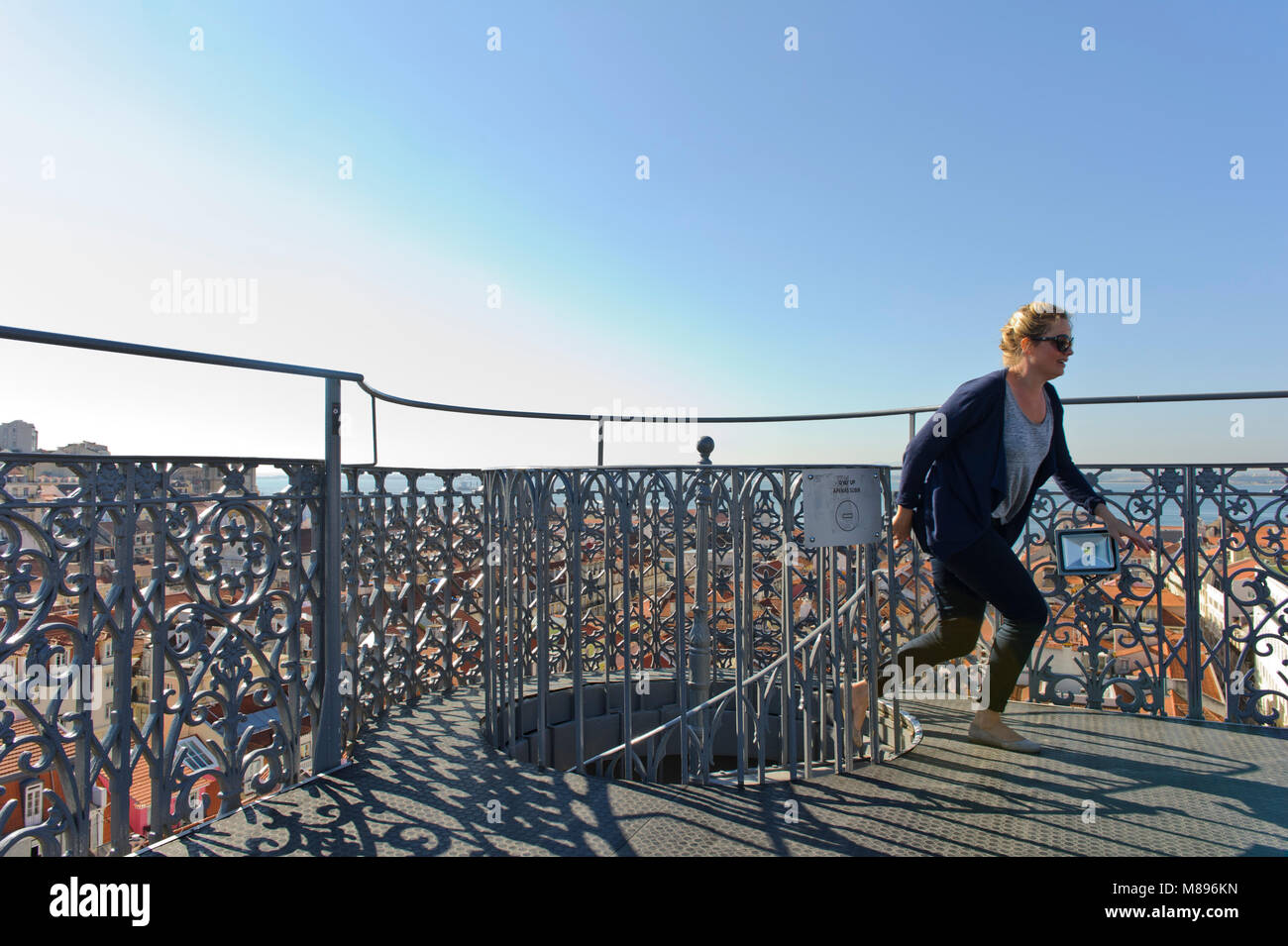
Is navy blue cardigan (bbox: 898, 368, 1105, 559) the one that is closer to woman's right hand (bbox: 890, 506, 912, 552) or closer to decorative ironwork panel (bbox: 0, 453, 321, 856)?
woman's right hand (bbox: 890, 506, 912, 552)

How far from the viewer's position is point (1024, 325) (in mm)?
2854

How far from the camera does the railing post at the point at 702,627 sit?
114 inches

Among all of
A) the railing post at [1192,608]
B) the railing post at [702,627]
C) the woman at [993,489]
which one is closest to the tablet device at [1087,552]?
the railing post at [1192,608]

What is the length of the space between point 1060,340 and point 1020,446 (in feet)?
1.49

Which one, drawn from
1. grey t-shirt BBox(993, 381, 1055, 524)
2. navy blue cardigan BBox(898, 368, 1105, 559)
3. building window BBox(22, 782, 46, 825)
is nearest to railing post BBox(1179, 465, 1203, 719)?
grey t-shirt BBox(993, 381, 1055, 524)

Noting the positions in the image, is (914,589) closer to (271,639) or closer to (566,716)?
(566,716)

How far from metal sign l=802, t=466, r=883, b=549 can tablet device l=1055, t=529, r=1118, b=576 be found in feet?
4.46

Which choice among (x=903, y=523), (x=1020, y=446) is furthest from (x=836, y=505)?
(x=1020, y=446)

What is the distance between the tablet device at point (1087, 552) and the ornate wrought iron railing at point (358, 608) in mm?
201

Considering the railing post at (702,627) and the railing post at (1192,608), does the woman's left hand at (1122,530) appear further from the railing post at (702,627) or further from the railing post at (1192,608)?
the railing post at (702,627)

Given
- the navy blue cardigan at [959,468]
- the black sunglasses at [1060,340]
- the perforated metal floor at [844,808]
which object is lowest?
the perforated metal floor at [844,808]

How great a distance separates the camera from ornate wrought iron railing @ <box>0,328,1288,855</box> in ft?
6.97

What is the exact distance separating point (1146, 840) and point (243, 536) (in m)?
Answer: 3.34
